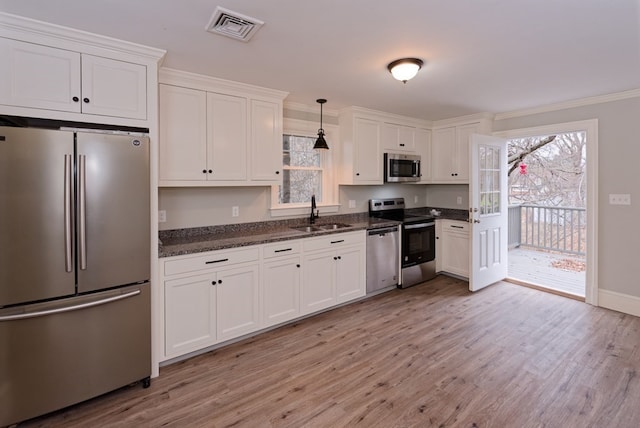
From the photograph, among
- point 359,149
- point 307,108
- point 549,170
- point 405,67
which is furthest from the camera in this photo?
point 549,170

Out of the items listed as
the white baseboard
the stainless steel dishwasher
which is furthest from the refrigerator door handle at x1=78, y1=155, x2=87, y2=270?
the white baseboard

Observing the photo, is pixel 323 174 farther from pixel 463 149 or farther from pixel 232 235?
pixel 463 149

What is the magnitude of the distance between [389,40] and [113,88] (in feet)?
6.42

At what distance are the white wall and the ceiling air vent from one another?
3.99m

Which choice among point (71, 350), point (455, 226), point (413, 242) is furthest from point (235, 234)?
point (455, 226)

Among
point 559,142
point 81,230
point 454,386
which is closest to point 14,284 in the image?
point 81,230

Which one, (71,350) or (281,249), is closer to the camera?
(71,350)

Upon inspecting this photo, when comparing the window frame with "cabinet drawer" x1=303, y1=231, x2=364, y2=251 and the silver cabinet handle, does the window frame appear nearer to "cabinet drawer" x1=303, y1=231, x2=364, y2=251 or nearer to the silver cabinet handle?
"cabinet drawer" x1=303, y1=231, x2=364, y2=251

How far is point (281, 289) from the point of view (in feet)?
10.3

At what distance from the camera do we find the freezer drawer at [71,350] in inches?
72.6

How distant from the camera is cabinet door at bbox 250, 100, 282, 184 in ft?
10.6

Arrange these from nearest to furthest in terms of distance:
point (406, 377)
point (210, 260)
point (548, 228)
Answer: point (406, 377) → point (210, 260) → point (548, 228)

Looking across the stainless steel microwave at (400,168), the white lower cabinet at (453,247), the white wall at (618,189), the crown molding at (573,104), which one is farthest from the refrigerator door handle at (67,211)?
the white wall at (618,189)

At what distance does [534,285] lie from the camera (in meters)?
4.43
